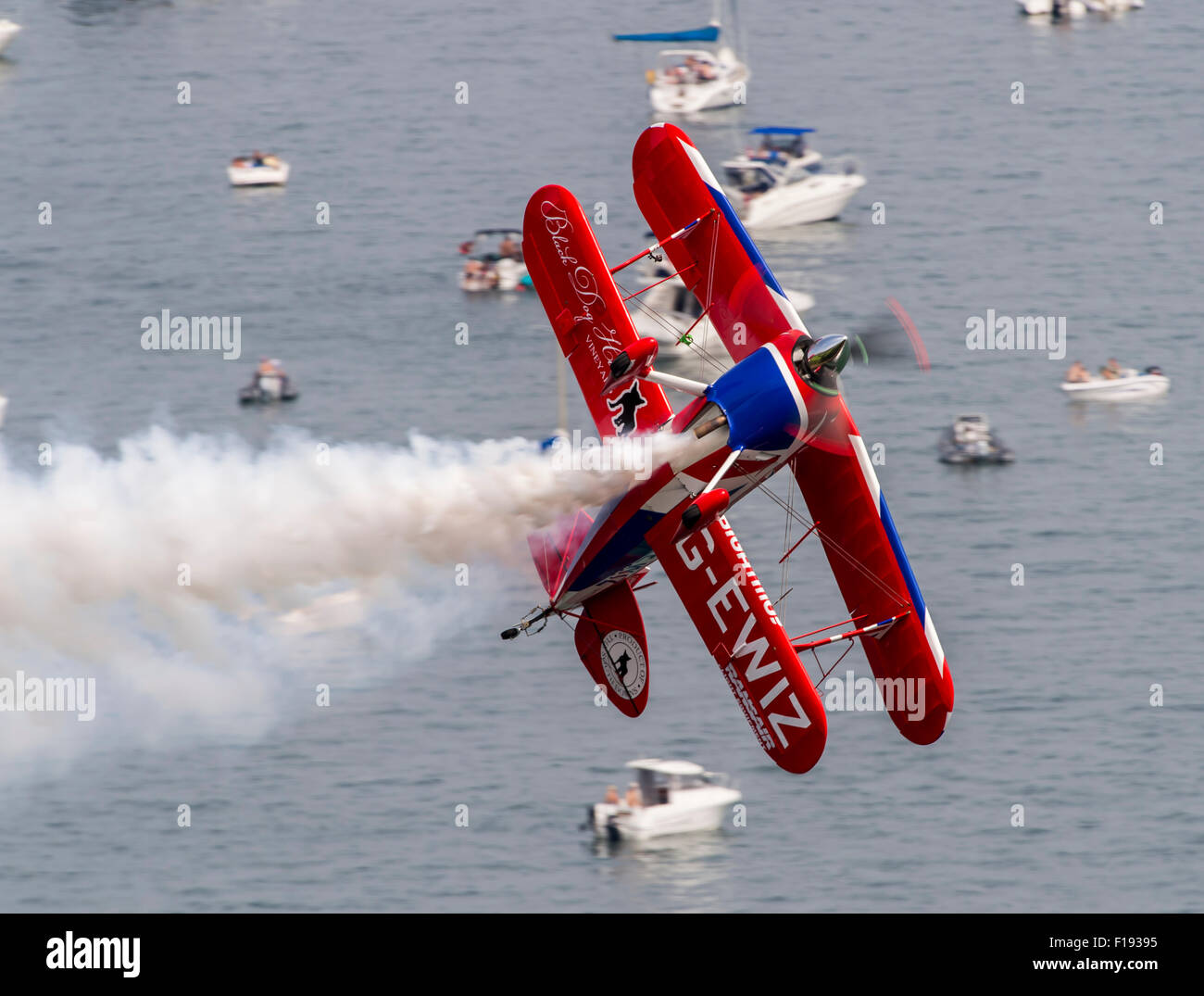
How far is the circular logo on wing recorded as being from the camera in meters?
31.5

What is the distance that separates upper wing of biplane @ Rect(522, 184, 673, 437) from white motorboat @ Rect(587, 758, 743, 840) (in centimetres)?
2010

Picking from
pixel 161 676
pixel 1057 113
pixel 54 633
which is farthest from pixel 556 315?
pixel 1057 113

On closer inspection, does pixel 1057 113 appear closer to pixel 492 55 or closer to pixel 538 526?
pixel 492 55

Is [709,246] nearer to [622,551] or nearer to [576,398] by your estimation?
[622,551]

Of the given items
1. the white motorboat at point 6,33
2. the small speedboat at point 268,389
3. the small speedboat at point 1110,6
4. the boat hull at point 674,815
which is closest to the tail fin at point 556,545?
the boat hull at point 674,815

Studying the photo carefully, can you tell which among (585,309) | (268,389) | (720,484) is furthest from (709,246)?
(268,389)

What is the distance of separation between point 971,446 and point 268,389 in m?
23.0

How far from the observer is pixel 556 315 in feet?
105

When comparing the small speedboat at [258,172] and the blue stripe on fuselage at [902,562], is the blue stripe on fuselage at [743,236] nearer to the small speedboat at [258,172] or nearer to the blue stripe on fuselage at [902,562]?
the blue stripe on fuselage at [902,562]

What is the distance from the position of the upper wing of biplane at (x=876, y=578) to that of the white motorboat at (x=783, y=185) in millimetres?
43604

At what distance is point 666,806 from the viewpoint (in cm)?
5022

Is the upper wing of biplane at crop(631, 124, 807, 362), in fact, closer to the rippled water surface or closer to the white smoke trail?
the white smoke trail

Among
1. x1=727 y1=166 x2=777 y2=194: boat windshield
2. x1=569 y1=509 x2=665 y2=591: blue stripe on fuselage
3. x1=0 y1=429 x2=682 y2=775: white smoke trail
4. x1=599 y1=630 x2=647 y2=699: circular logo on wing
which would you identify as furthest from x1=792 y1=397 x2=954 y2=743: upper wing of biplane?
x1=727 y1=166 x2=777 y2=194: boat windshield

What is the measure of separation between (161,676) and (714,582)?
601 inches
